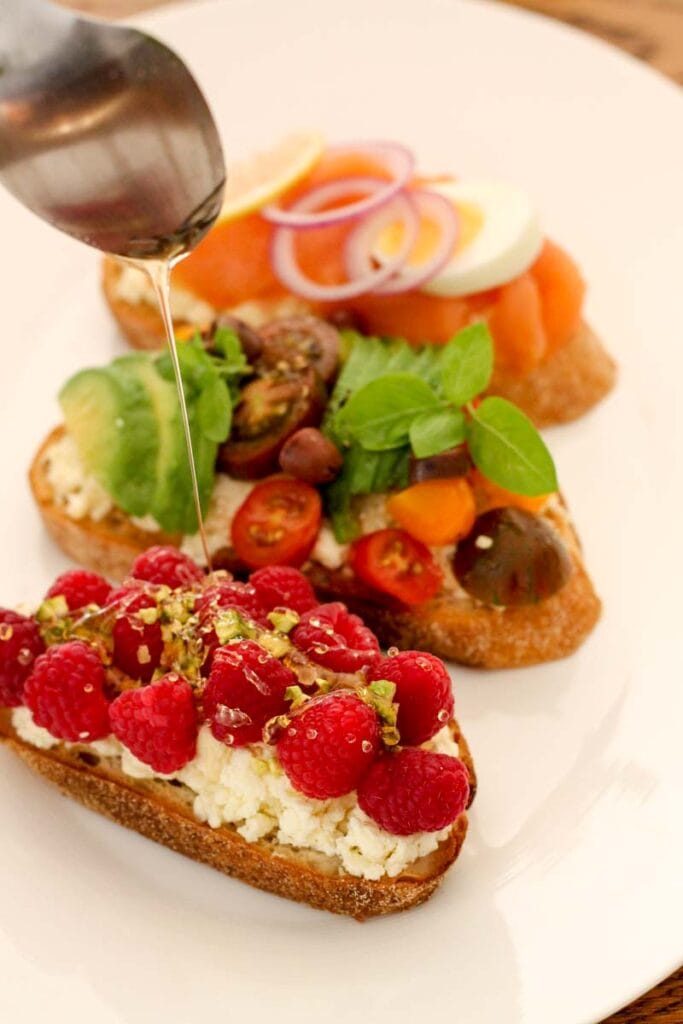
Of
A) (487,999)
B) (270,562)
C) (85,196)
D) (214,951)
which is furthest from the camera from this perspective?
(270,562)

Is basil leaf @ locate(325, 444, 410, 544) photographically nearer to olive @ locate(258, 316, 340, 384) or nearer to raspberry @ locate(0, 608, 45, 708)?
olive @ locate(258, 316, 340, 384)

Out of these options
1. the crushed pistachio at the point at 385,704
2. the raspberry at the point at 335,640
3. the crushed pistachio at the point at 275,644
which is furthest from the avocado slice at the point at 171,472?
the crushed pistachio at the point at 385,704

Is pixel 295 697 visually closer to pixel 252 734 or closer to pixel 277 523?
pixel 252 734

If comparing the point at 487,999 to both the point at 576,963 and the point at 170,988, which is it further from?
the point at 170,988

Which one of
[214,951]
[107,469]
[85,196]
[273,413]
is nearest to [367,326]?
[273,413]

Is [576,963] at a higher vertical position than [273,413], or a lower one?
lower

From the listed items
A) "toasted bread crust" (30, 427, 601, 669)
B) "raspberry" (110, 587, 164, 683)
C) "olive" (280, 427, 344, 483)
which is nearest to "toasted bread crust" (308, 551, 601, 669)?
"toasted bread crust" (30, 427, 601, 669)
